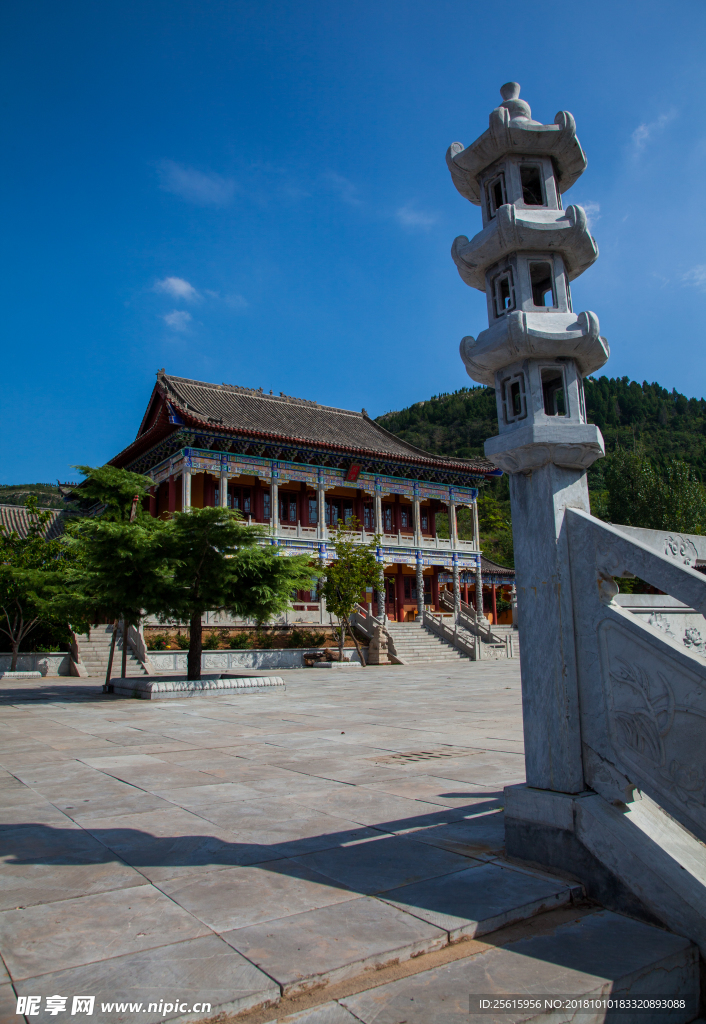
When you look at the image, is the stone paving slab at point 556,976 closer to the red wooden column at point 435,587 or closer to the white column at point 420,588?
the white column at point 420,588

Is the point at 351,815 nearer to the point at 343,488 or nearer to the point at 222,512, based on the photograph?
the point at 222,512

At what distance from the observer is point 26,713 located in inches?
433

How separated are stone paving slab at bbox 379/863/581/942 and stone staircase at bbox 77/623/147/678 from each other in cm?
1814

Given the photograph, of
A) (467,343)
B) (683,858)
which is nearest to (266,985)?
(683,858)

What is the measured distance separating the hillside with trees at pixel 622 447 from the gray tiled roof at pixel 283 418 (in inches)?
750

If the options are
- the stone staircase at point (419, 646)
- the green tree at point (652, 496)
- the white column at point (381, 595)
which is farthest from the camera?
the green tree at point (652, 496)

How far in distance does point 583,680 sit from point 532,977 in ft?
4.55

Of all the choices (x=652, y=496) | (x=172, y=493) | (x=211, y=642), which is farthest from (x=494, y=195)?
(x=652, y=496)

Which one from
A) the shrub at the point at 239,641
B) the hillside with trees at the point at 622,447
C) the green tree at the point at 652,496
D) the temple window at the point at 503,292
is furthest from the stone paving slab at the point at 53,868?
the green tree at the point at 652,496

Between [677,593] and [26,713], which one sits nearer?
[677,593]

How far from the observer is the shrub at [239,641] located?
79.8 ft

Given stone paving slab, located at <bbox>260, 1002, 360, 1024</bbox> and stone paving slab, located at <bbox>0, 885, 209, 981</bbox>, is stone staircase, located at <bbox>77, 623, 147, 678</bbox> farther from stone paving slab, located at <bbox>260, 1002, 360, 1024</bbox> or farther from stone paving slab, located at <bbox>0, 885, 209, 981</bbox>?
stone paving slab, located at <bbox>260, 1002, 360, 1024</bbox>

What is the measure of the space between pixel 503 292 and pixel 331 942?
11.3 feet

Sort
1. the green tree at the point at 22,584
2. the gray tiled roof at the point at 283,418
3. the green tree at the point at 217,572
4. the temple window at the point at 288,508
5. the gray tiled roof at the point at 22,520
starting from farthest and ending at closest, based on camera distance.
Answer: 1. the temple window at the point at 288,508
2. the gray tiled roof at the point at 22,520
3. the gray tiled roof at the point at 283,418
4. the green tree at the point at 22,584
5. the green tree at the point at 217,572
